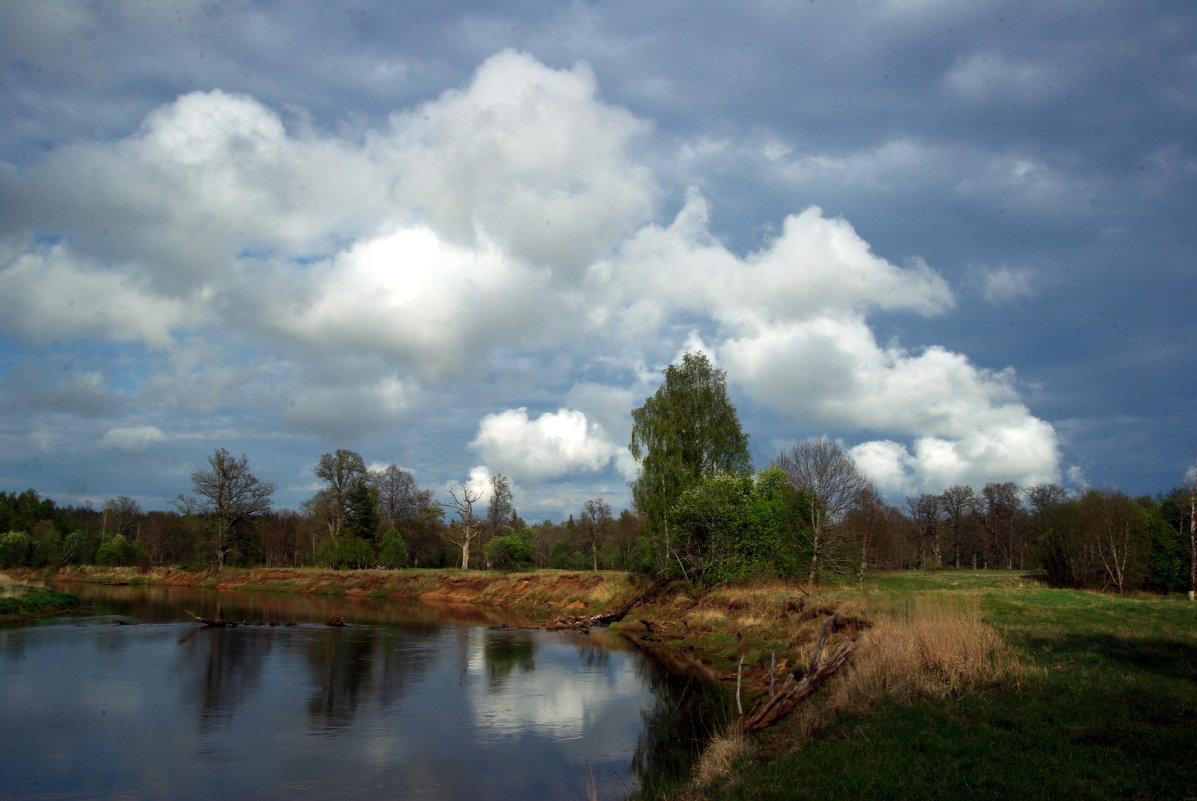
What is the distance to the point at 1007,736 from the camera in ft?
34.2

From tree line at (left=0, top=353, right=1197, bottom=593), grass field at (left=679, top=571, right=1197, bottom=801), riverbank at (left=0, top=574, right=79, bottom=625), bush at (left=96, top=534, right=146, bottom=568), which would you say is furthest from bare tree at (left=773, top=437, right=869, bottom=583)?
bush at (left=96, top=534, right=146, bottom=568)

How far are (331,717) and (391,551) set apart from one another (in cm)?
6063

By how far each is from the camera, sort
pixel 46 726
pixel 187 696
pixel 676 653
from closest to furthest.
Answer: pixel 46 726 < pixel 187 696 < pixel 676 653

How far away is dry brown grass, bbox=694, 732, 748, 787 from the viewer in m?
11.7

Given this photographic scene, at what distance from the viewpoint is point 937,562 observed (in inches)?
3642

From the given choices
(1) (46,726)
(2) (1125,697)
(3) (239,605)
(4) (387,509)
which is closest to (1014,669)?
(2) (1125,697)

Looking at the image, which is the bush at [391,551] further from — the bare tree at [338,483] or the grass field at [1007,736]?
the grass field at [1007,736]

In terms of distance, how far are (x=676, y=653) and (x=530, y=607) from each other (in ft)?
97.5

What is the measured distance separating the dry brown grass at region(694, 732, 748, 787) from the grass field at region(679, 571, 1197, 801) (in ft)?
0.83

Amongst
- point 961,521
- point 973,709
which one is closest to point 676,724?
point 973,709

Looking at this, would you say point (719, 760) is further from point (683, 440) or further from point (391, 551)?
point (391, 551)

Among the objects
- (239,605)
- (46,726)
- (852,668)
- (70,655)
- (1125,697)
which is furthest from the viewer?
(239,605)

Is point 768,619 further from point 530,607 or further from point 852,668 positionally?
point 530,607

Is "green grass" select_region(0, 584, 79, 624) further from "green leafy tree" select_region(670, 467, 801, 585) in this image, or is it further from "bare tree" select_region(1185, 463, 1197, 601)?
"bare tree" select_region(1185, 463, 1197, 601)
